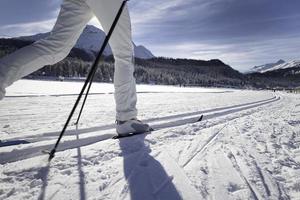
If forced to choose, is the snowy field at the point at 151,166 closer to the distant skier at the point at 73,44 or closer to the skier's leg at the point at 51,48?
the distant skier at the point at 73,44

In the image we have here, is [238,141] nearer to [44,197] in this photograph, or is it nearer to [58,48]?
[58,48]

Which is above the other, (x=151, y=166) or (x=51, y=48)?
(x=51, y=48)

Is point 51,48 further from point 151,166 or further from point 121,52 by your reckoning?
point 151,166

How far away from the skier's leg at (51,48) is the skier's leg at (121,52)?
0.57 ft

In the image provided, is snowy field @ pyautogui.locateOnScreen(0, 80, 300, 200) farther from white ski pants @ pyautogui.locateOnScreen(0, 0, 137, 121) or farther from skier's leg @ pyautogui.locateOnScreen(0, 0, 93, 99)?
skier's leg @ pyautogui.locateOnScreen(0, 0, 93, 99)

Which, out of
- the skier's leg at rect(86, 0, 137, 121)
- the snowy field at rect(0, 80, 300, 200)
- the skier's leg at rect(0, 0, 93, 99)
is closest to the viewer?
the snowy field at rect(0, 80, 300, 200)

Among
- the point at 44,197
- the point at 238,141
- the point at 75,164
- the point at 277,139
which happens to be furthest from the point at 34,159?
the point at 277,139

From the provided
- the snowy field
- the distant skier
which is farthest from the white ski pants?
the snowy field

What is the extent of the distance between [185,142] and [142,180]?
4.22 ft

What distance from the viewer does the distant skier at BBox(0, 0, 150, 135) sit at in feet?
8.96

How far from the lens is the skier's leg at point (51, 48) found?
2658mm

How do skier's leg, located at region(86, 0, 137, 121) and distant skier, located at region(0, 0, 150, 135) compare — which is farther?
skier's leg, located at region(86, 0, 137, 121)

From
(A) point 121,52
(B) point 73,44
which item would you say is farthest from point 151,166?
(B) point 73,44

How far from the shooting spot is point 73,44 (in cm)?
320
